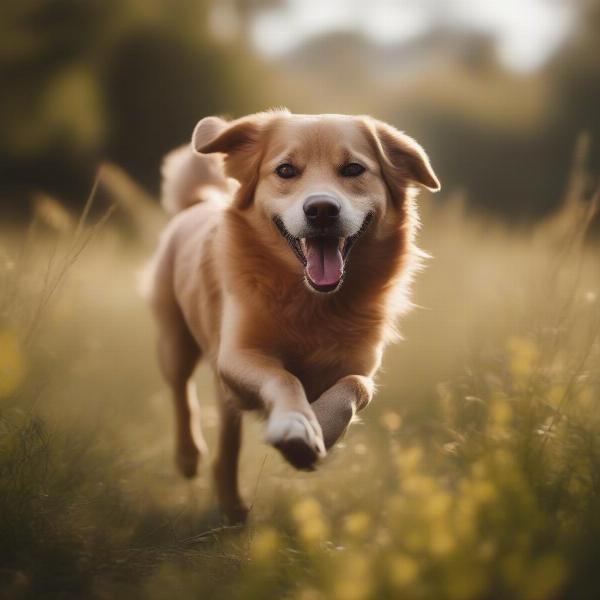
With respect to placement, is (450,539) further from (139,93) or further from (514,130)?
(139,93)

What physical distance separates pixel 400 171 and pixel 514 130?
56.2ft

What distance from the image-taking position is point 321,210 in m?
3.21

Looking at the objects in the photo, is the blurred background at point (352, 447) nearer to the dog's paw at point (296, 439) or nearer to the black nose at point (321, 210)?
the dog's paw at point (296, 439)

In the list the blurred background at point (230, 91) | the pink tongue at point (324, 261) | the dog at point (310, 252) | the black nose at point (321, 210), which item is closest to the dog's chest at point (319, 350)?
the dog at point (310, 252)

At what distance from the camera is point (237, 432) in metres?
4.40

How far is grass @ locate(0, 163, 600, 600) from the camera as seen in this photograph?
93.0 inches

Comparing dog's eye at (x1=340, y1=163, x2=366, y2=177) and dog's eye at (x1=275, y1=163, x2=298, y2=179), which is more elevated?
dog's eye at (x1=340, y1=163, x2=366, y2=177)

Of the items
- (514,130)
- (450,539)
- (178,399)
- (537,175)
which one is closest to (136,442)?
(178,399)

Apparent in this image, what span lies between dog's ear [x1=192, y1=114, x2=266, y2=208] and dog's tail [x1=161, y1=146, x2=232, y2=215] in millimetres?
1161

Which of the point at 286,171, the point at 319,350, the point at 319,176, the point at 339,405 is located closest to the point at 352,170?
the point at 319,176

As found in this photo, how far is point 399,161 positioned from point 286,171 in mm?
593

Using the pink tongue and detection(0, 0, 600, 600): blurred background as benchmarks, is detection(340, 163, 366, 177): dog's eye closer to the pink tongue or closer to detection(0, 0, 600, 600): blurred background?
the pink tongue

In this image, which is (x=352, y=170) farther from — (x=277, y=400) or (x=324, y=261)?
(x=277, y=400)

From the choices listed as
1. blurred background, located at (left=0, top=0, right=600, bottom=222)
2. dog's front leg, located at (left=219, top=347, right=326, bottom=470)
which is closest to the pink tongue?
dog's front leg, located at (left=219, top=347, right=326, bottom=470)
